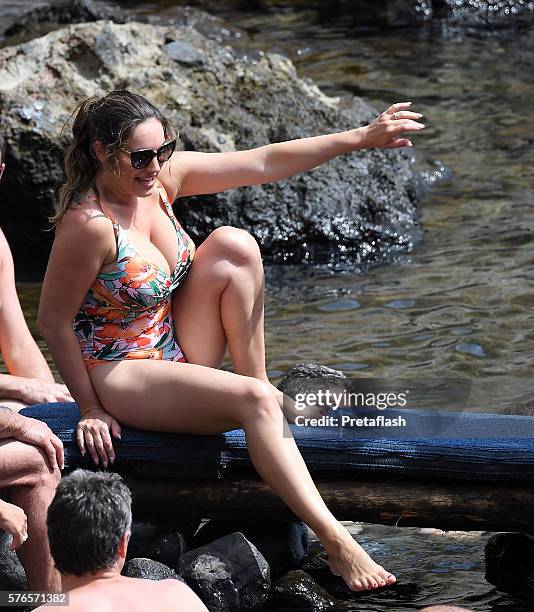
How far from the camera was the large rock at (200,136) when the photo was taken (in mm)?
8227

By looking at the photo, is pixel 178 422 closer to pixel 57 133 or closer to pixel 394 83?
pixel 57 133

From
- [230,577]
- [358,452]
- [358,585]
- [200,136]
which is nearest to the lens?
[358,585]

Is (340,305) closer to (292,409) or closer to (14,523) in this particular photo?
(292,409)

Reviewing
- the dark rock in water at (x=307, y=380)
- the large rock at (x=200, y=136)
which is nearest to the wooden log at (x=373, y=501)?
the dark rock in water at (x=307, y=380)

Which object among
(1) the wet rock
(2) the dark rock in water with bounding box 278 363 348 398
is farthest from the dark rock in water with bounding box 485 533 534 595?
(1) the wet rock

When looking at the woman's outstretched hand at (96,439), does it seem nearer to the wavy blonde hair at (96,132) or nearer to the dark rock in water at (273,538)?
the dark rock in water at (273,538)

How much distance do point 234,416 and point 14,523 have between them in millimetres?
831

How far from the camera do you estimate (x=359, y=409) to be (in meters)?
4.77

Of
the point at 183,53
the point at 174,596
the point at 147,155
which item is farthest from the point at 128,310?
the point at 183,53

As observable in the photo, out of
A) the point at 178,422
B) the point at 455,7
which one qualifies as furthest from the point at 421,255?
the point at 455,7

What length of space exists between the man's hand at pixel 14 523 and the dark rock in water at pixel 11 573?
454mm

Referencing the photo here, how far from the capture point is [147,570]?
4324mm

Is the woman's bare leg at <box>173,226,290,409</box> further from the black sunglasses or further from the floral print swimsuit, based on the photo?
the black sunglasses

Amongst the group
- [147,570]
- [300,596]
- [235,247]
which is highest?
[235,247]
